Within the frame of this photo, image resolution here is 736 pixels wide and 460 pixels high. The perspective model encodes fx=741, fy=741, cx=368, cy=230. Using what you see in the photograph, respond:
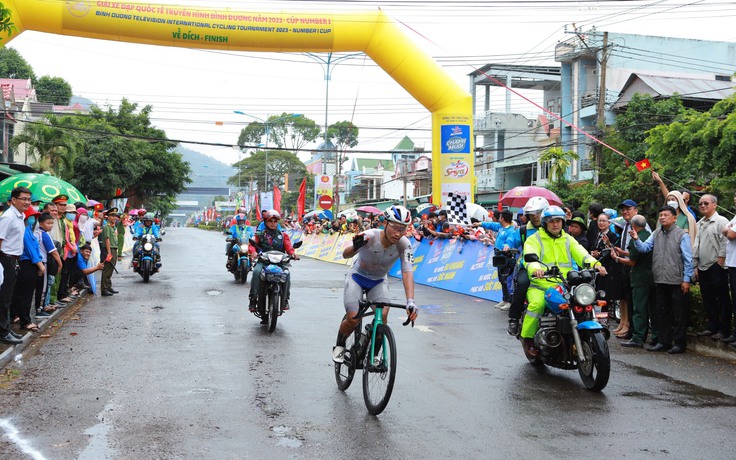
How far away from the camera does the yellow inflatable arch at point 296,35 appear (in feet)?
60.9

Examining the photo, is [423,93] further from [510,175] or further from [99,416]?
[510,175]

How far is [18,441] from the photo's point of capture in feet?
16.9

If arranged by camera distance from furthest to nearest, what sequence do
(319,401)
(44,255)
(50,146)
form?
(50,146) → (44,255) → (319,401)

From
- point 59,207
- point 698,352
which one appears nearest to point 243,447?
point 698,352

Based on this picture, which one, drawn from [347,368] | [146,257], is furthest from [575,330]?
[146,257]

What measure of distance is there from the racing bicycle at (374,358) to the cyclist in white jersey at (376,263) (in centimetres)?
11

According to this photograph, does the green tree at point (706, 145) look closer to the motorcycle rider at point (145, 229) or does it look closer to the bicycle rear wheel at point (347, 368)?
the motorcycle rider at point (145, 229)

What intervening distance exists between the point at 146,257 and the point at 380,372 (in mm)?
13556

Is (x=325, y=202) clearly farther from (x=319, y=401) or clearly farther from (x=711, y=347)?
(x=319, y=401)

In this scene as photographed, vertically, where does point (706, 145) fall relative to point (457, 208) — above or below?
above

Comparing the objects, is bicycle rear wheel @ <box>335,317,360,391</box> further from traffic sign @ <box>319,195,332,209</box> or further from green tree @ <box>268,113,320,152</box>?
green tree @ <box>268,113,320,152</box>

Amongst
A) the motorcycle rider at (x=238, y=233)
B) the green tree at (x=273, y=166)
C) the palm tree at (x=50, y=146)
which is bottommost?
the motorcycle rider at (x=238, y=233)

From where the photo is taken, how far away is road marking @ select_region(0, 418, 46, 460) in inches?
192

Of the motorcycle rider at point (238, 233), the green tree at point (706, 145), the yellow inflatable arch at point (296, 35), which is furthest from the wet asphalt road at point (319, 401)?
the green tree at point (706, 145)
